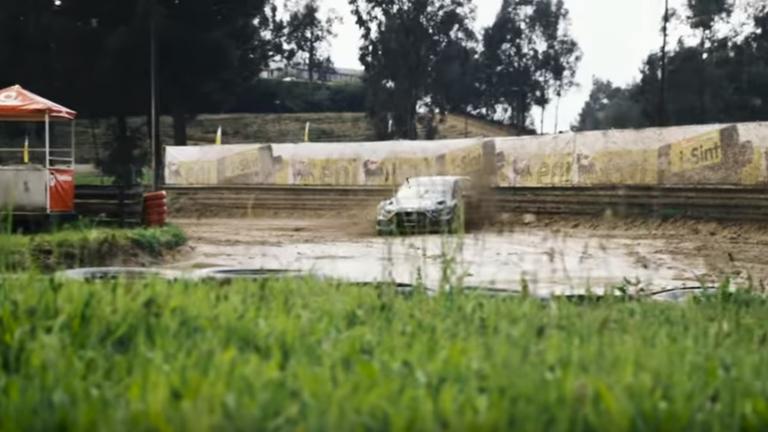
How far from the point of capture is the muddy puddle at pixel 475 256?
50.9 ft

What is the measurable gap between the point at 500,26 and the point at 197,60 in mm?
49271

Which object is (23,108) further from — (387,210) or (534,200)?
(534,200)

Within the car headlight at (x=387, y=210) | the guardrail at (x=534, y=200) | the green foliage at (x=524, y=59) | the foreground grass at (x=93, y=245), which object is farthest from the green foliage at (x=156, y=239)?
the green foliage at (x=524, y=59)

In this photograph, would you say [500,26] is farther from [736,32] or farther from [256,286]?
[256,286]

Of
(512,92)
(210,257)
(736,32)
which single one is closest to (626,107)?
(512,92)

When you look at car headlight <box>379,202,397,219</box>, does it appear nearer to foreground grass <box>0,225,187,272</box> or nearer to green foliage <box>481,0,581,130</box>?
foreground grass <box>0,225,187,272</box>

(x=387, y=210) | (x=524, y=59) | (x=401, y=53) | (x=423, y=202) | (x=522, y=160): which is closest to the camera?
(x=387, y=210)

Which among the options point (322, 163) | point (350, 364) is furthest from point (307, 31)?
point (350, 364)

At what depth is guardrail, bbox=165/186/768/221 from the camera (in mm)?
26297

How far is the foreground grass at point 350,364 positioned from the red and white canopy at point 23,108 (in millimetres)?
15959

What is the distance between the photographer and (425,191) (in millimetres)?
27203

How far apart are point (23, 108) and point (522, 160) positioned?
15.8m

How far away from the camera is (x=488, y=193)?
1216 inches

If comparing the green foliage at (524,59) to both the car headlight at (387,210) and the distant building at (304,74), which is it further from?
the car headlight at (387,210)
